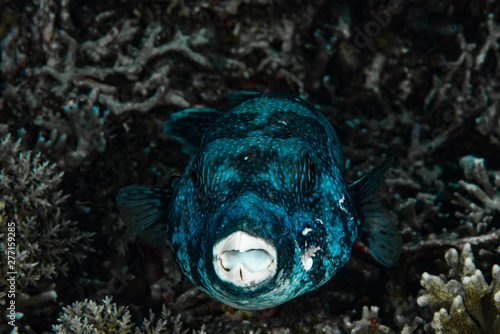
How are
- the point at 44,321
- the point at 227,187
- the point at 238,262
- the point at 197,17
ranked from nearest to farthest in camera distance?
the point at 238,262
the point at 227,187
the point at 44,321
the point at 197,17

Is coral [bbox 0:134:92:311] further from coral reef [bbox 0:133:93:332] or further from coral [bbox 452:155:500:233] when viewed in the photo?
coral [bbox 452:155:500:233]

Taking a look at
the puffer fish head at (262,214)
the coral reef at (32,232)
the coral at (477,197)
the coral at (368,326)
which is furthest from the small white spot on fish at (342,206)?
the coral reef at (32,232)

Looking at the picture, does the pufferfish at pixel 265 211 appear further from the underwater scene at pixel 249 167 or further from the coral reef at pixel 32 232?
the coral reef at pixel 32 232

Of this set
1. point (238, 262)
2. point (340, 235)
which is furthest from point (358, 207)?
point (238, 262)

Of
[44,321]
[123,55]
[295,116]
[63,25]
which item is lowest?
[44,321]

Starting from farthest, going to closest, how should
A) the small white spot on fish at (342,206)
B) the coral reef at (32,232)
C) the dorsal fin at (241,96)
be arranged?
1. the dorsal fin at (241,96)
2. the coral reef at (32,232)
3. the small white spot on fish at (342,206)

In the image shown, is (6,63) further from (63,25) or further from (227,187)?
(227,187)

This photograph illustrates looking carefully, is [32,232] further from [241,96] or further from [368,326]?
[368,326]
